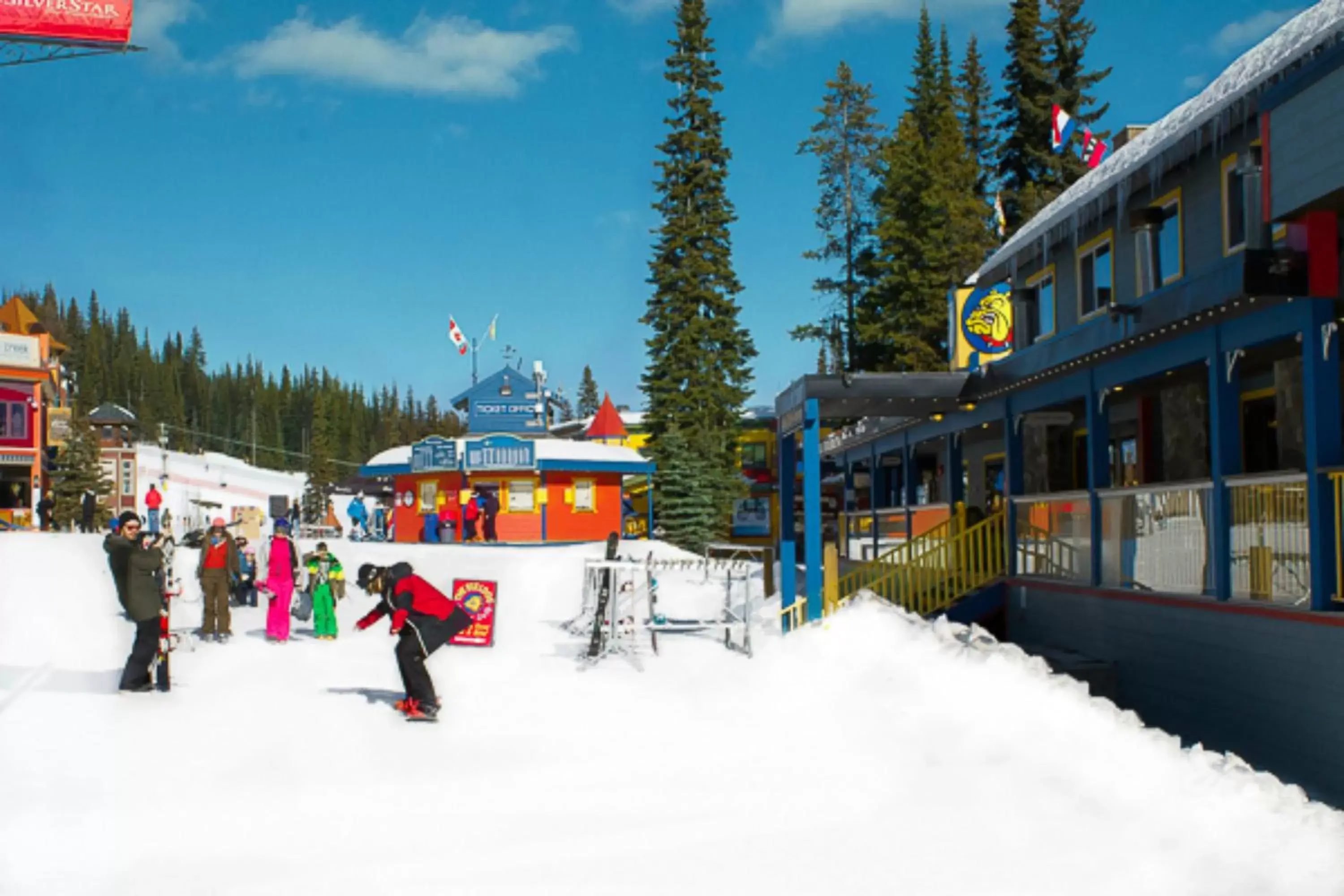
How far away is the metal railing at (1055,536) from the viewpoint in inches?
567

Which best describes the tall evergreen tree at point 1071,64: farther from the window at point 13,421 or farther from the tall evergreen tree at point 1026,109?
the window at point 13,421

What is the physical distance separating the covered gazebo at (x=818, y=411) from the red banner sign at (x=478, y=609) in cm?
409

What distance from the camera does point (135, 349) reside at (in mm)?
182250

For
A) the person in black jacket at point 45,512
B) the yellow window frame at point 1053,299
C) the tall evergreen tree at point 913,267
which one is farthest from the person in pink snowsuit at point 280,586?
the tall evergreen tree at point 913,267

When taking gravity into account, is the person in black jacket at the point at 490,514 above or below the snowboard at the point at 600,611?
above

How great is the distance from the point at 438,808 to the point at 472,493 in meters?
32.6

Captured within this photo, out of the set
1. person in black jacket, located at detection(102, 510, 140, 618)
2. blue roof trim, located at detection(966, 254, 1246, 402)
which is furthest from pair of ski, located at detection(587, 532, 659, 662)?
blue roof trim, located at detection(966, 254, 1246, 402)

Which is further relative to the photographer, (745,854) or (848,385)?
(848,385)

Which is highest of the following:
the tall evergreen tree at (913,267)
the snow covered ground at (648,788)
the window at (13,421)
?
the tall evergreen tree at (913,267)

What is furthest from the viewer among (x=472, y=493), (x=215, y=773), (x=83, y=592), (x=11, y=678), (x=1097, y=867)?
(x=472, y=493)

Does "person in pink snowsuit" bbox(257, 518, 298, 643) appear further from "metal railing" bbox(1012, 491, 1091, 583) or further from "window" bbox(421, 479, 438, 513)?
"window" bbox(421, 479, 438, 513)

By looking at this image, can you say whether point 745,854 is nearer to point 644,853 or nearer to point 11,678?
point 644,853

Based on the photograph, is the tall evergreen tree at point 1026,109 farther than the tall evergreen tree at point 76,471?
No

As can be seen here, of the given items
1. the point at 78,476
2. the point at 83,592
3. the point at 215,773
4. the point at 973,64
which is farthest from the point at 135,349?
the point at 215,773
